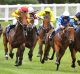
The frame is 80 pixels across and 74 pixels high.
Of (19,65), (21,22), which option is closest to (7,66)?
(19,65)

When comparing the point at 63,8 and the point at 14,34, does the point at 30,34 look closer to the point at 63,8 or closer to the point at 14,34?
the point at 14,34

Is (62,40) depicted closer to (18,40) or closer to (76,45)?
(76,45)

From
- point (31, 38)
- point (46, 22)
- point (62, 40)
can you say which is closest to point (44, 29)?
point (46, 22)

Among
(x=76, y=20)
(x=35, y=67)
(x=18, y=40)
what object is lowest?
(x=35, y=67)

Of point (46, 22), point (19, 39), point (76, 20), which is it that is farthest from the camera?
point (46, 22)

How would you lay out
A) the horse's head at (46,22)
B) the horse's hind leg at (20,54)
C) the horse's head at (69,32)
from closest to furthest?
the horse's head at (69,32) < the horse's hind leg at (20,54) < the horse's head at (46,22)

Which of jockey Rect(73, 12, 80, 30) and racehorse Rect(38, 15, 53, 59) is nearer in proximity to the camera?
jockey Rect(73, 12, 80, 30)

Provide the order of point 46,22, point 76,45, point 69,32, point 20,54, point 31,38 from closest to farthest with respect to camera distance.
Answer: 1. point 69,32
2. point 20,54
3. point 76,45
4. point 31,38
5. point 46,22

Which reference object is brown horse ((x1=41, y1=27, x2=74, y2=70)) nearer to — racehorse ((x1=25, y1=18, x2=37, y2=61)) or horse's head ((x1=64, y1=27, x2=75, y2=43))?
horse's head ((x1=64, y1=27, x2=75, y2=43))

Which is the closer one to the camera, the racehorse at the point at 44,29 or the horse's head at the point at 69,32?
the horse's head at the point at 69,32

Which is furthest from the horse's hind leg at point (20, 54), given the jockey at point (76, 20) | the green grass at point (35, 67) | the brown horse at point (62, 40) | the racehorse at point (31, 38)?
the jockey at point (76, 20)

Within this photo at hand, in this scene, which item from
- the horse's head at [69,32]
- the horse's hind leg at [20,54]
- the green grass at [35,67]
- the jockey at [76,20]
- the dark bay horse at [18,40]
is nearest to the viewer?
the green grass at [35,67]

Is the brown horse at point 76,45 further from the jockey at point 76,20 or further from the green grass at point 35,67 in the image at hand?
the green grass at point 35,67

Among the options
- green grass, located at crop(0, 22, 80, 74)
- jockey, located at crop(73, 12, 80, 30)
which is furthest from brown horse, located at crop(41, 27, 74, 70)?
jockey, located at crop(73, 12, 80, 30)
